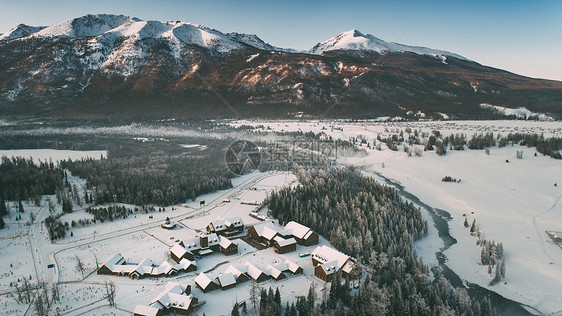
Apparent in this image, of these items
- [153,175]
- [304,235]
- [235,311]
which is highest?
[153,175]

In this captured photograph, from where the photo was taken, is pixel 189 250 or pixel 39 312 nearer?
pixel 39 312

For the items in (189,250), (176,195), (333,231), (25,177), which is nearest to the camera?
(189,250)

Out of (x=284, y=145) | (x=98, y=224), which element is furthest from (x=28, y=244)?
(x=284, y=145)

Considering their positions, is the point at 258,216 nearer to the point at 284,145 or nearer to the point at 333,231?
the point at 333,231

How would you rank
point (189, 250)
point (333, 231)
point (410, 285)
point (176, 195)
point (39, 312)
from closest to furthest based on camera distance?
point (39, 312)
point (410, 285)
point (189, 250)
point (333, 231)
point (176, 195)

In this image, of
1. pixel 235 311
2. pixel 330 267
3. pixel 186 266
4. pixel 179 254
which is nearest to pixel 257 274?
pixel 235 311

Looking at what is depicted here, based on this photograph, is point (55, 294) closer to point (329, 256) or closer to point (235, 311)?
point (235, 311)

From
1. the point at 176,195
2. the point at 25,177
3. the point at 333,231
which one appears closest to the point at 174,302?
the point at 333,231

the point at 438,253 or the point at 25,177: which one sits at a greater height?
the point at 25,177
